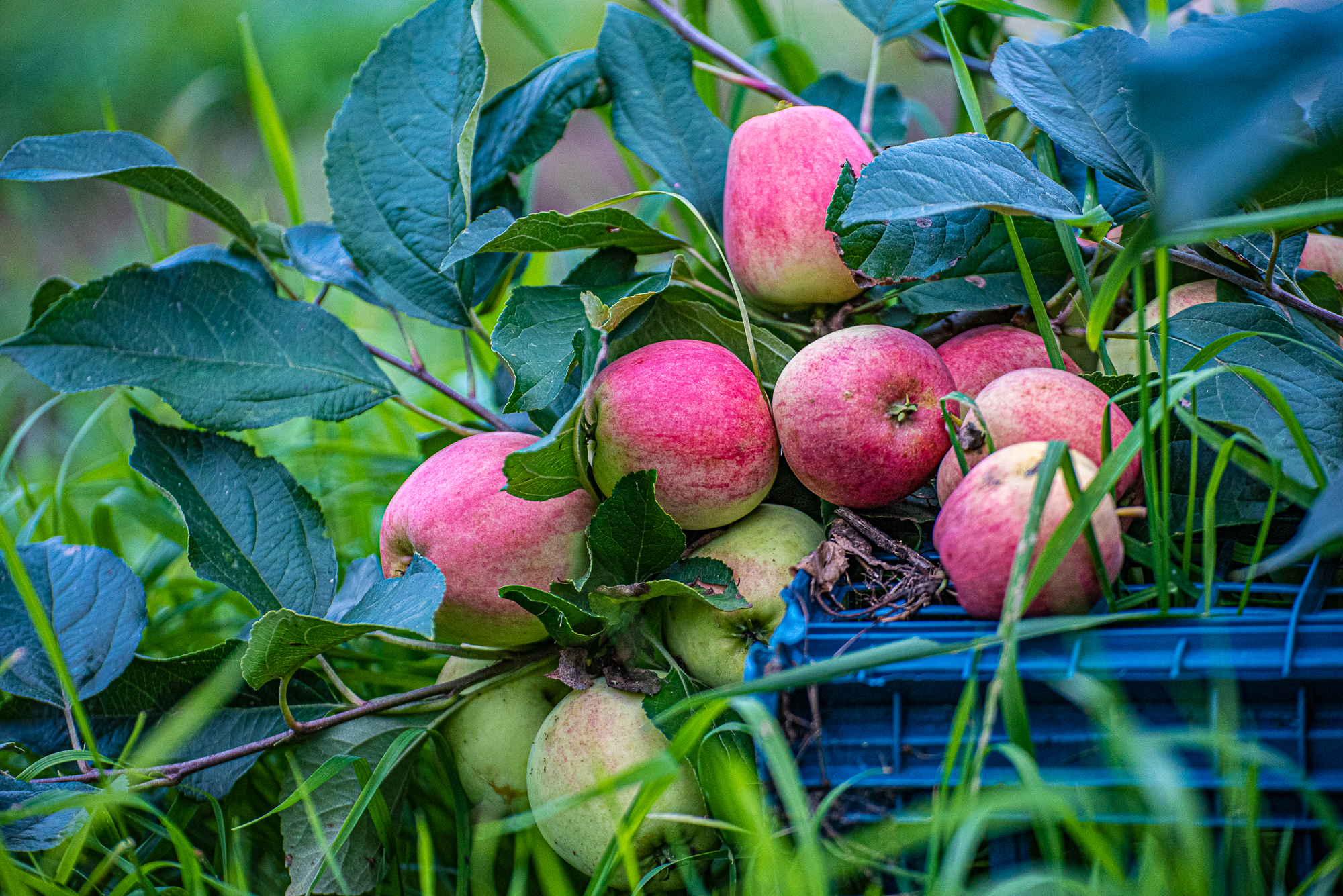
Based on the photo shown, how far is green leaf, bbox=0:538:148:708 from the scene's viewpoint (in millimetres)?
762

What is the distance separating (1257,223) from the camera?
0.42 meters

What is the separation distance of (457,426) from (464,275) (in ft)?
0.48

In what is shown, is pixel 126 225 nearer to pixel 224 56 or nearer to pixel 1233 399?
pixel 224 56

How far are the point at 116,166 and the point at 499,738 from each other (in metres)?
0.61

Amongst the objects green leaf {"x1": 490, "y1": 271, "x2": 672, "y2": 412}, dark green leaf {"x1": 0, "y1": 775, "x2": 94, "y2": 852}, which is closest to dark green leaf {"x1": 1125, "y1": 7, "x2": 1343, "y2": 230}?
green leaf {"x1": 490, "y1": 271, "x2": 672, "y2": 412}

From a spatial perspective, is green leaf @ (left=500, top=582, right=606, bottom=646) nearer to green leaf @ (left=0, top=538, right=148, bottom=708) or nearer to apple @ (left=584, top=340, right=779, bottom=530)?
apple @ (left=584, top=340, right=779, bottom=530)

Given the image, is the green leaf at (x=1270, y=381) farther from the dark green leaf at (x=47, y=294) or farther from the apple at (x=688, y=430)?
the dark green leaf at (x=47, y=294)

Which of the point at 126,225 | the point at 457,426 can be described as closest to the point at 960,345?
the point at 457,426

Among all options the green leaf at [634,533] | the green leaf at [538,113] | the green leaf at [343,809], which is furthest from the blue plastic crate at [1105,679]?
the green leaf at [538,113]

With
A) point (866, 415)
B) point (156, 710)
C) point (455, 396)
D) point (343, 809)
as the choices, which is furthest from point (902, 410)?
point (156, 710)

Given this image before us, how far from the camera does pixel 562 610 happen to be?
67cm

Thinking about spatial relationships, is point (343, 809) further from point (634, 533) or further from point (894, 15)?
point (894, 15)

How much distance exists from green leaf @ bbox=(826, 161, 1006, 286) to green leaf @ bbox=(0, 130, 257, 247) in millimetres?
596

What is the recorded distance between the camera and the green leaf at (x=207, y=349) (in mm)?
779
